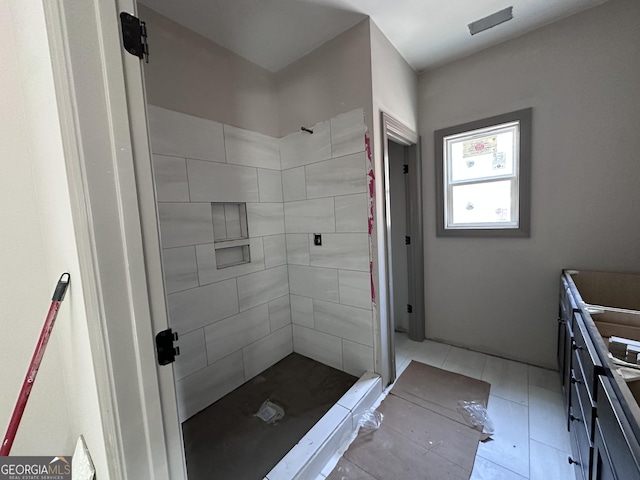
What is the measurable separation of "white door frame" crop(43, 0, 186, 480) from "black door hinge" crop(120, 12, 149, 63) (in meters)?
0.02

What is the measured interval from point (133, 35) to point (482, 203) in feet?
8.67

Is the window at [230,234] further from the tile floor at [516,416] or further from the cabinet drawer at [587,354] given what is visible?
the cabinet drawer at [587,354]

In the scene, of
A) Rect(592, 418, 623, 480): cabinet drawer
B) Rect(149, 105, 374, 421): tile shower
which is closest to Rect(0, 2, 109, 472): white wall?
Rect(149, 105, 374, 421): tile shower

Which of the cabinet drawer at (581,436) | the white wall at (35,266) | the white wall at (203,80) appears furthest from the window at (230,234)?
the cabinet drawer at (581,436)

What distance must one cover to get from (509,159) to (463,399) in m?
2.03

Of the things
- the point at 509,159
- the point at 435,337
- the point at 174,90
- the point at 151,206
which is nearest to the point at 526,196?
the point at 509,159

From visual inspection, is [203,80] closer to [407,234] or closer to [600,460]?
[407,234]

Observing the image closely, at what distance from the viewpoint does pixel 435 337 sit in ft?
8.77

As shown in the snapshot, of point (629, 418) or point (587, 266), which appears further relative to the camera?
point (587, 266)

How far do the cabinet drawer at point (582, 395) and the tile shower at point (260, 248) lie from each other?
113 centimetres

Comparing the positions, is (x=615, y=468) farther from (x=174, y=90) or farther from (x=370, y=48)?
(x=174, y=90)

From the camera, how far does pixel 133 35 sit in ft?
2.16

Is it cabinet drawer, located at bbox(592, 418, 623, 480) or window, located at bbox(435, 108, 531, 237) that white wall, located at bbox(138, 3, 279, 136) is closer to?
window, located at bbox(435, 108, 531, 237)

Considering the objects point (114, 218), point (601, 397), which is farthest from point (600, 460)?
point (114, 218)
